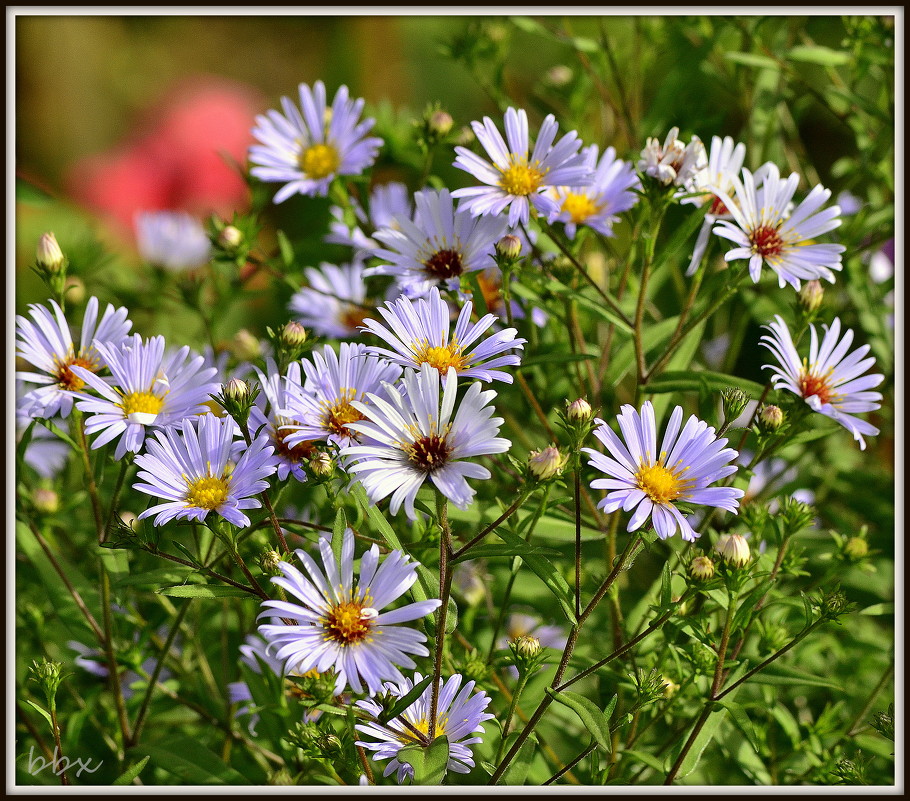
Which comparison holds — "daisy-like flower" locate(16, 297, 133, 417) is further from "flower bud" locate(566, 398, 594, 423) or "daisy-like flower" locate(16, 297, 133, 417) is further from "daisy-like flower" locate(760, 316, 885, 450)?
"daisy-like flower" locate(760, 316, 885, 450)

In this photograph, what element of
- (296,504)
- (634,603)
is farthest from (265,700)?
(634,603)

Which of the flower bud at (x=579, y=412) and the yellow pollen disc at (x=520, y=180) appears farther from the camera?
the yellow pollen disc at (x=520, y=180)

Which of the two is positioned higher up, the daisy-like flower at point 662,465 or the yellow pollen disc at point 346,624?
the daisy-like flower at point 662,465

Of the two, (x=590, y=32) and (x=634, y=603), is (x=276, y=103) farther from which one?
(x=634, y=603)

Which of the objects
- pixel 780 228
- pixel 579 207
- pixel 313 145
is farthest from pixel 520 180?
pixel 313 145

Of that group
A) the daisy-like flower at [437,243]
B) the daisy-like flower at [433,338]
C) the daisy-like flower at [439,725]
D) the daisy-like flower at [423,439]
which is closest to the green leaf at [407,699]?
the daisy-like flower at [439,725]

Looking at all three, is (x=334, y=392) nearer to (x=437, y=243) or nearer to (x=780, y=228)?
(x=437, y=243)

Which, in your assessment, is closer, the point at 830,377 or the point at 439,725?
the point at 439,725

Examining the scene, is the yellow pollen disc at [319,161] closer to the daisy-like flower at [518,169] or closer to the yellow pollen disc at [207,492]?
the daisy-like flower at [518,169]
